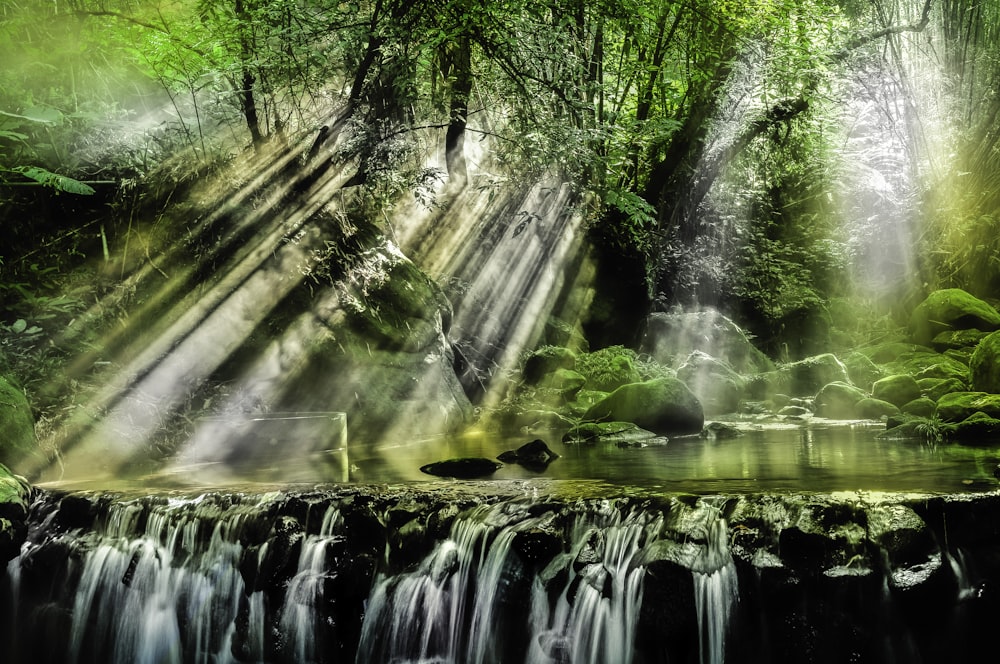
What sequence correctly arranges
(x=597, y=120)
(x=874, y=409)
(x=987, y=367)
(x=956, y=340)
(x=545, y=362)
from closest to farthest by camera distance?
(x=987, y=367)
(x=874, y=409)
(x=597, y=120)
(x=545, y=362)
(x=956, y=340)

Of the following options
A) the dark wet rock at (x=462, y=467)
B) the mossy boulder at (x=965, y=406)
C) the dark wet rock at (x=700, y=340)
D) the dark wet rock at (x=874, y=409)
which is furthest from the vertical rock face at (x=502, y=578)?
the dark wet rock at (x=700, y=340)

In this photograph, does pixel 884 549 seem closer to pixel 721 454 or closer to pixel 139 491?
pixel 721 454

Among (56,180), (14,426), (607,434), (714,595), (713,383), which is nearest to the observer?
(714,595)

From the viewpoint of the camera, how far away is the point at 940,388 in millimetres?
11219

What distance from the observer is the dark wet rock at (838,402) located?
37.6ft

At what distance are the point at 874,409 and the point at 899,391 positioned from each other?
632mm

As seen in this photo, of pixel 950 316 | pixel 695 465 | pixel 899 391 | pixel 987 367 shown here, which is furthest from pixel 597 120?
pixel 950 316

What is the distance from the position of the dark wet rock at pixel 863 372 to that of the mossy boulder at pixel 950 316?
2478 mm

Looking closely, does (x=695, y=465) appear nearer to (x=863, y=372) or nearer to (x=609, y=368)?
(x=609, y=368)

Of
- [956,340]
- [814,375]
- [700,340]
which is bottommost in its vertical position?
[814,375]

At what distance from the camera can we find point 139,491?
6504mm

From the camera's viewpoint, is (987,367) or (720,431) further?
(987,367)

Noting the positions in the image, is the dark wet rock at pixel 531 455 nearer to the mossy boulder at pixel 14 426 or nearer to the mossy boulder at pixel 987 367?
the mossy boulder at pixel 14 426

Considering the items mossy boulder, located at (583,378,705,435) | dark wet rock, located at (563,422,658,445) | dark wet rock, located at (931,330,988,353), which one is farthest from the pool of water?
dark wet rock, located at (931,330,988,353)
